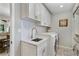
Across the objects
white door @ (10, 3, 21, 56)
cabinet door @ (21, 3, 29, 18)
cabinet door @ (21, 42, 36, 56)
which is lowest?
cabinet door @ (21, 42, 36, 56)

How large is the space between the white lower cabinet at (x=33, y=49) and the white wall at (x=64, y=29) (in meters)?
0.27

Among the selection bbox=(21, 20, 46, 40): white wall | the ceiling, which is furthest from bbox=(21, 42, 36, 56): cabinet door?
the ceiling

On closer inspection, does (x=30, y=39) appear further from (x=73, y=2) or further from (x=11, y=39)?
(x=73, y=2)

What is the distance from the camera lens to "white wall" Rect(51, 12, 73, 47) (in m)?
1.33

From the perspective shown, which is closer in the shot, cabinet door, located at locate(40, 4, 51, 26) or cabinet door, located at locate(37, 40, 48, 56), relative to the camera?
cabinet door, located at locate(37, 40, 48, 56)

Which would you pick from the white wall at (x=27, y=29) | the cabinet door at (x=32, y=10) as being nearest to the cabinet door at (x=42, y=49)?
the white wall at (x=27, y=29)

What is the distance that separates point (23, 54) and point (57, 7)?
90 cm

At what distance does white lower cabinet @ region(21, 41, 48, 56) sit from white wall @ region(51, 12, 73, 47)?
10.7 inches

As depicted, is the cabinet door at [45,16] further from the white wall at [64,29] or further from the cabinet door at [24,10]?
the cabinet door at [24,10]

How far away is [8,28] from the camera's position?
129cm

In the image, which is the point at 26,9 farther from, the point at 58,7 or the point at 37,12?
the point at 58,7

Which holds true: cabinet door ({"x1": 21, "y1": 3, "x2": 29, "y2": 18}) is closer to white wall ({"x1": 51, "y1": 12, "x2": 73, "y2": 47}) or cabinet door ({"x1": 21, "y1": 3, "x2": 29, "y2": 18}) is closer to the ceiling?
the ceiling

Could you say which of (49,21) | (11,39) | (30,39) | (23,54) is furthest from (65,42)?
(11,39)

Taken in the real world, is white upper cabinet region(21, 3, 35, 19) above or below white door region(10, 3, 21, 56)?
above
